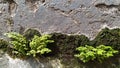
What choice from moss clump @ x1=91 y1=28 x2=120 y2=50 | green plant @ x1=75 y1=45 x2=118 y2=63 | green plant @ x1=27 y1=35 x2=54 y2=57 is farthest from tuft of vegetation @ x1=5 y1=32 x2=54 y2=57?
moss clump @ x1=91 y1=28 x2=120 y2=50

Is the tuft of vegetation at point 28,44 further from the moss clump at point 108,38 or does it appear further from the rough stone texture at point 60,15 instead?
the moss clump at point 108,38

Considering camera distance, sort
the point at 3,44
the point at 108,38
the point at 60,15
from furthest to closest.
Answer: the point at 3,44 < the point at 60,15 < the point at 108,38

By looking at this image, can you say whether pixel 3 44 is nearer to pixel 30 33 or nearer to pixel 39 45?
pixel 30 33

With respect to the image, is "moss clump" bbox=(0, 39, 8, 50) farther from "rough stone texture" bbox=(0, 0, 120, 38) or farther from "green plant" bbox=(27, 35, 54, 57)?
"green plant" bbox=(27, 35, 54, 57)

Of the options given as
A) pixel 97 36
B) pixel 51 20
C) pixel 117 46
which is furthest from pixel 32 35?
pixel 117 46

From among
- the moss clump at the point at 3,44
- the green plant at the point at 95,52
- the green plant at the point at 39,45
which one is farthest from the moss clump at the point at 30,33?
the green plant at the point at 95,52

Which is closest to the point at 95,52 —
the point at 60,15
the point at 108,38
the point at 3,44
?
the point at 108,38
